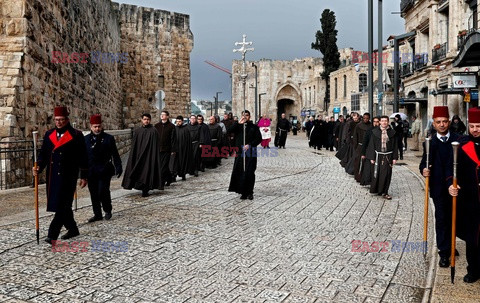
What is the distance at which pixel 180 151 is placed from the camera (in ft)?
41.9

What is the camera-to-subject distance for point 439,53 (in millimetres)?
22500

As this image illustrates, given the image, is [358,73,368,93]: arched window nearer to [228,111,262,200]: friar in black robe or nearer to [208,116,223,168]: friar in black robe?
[208,116,223,168]: friar in black robe

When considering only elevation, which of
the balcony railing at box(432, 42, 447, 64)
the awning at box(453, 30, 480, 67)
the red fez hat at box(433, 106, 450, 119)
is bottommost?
the red fez hat at box(433, 106, 450, 119)

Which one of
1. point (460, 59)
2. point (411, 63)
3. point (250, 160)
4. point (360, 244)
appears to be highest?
point (411, 63)

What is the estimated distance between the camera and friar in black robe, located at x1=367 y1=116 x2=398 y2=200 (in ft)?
31.4

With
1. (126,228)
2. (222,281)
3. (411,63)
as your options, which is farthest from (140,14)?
(222,281)

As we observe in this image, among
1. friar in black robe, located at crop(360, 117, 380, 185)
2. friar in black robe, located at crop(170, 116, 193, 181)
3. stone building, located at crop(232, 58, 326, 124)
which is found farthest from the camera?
stone building, located at crop(232, 58, 326, 124)

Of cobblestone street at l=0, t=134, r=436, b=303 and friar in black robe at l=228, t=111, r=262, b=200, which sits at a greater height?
friar in black robe at l=228, t=111, r=262, b=200

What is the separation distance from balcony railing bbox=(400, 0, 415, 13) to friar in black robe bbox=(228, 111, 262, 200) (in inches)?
836

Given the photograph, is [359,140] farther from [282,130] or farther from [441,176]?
[282,130]

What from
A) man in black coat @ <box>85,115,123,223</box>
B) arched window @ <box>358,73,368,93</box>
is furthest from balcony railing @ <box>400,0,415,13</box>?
man in black coat @ <box>85,115,123,223</box>

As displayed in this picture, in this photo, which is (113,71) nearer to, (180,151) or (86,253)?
(180,151)

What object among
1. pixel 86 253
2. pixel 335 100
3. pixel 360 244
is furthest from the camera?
pixel 335 100

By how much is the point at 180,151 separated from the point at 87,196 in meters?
4.03
